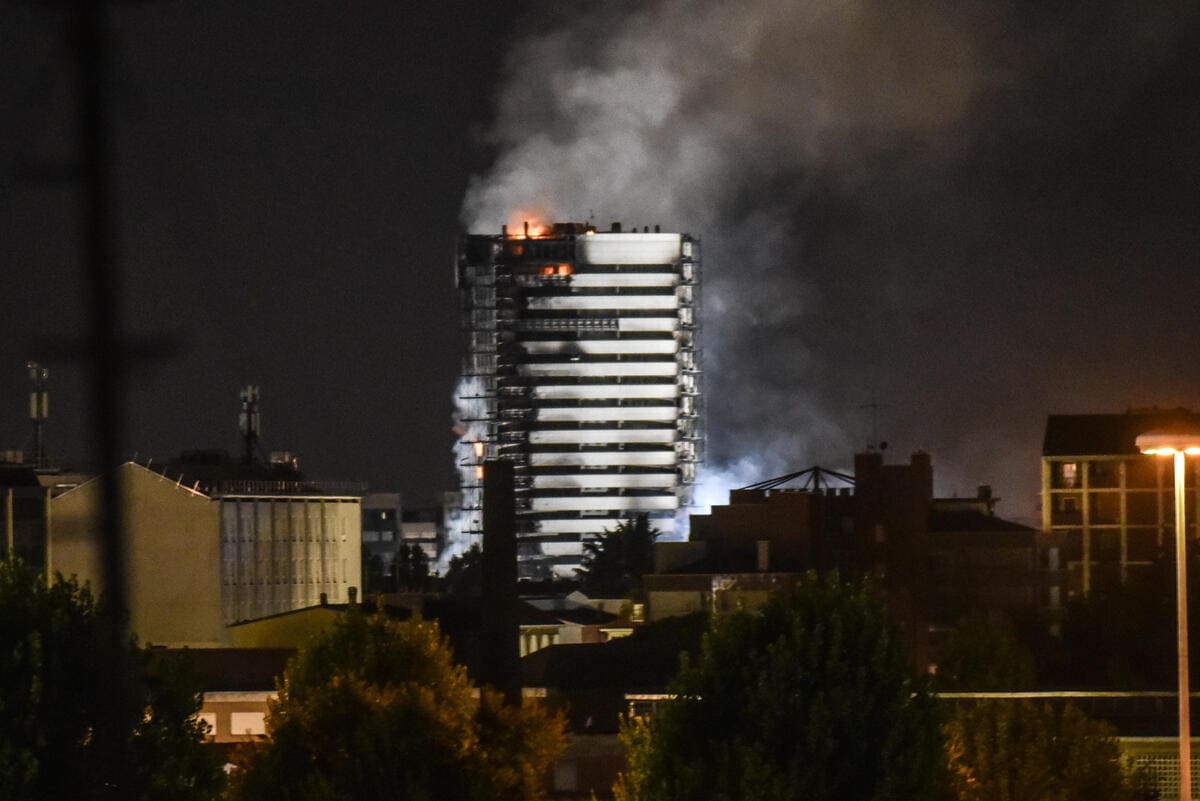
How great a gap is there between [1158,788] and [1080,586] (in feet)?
340

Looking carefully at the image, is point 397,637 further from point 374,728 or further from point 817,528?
point 817,528

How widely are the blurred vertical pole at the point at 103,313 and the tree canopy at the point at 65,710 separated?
1832cm

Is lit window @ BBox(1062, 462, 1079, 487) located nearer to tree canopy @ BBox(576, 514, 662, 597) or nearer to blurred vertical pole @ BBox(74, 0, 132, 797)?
tree canopy @ BBox(576, 514, 662, 597)

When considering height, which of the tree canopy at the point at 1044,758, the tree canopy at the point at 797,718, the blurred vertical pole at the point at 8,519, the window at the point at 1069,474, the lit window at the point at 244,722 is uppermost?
the window at the point at 1069,474

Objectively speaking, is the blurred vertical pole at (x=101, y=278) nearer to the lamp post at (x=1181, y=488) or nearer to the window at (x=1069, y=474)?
the lamp post at (x=1181, y=488)

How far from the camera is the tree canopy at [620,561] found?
175837 mm

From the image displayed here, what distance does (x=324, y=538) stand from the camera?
11638cm

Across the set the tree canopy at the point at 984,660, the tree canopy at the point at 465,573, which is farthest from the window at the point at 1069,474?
the tree canopy at the point at 984,660

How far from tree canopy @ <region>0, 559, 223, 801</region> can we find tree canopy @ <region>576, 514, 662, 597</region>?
5554 inches

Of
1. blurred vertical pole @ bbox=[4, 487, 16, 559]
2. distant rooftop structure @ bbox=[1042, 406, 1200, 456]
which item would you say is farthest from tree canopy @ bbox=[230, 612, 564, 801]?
distant rooftop structure @ bbox=[1042, 406, 1200, 456]

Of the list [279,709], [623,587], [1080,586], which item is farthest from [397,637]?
[623,587]

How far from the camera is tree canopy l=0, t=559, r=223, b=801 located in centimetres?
2834

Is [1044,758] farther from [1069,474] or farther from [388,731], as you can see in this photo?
[1069,474]

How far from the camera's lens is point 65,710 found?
95.3ft
